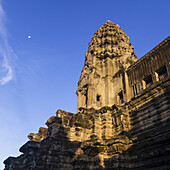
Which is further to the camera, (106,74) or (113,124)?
(106,74)

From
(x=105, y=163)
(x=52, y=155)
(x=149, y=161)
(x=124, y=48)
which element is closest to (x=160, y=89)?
(x=149, y=161)

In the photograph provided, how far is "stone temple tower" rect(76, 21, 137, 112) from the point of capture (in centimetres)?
2553

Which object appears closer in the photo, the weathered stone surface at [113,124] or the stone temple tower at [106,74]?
the weathered stone surface at [113,124]

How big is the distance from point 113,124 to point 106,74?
377 inches

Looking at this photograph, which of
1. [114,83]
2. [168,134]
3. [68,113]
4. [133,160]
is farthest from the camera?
[114,83]

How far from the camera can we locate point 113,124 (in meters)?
21.2

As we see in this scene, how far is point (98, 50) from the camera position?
1331 inches

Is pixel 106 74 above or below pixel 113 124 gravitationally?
above

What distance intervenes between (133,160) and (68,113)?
1148 cm

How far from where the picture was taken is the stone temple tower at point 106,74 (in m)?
25.5

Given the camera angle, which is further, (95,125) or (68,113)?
(68,113)

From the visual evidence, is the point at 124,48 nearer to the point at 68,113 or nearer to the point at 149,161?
the point at 68,113

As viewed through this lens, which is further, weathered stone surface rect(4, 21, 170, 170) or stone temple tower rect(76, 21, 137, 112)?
stone temple tower rect(76, 21, 137, 112)

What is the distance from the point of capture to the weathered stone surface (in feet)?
50.6
